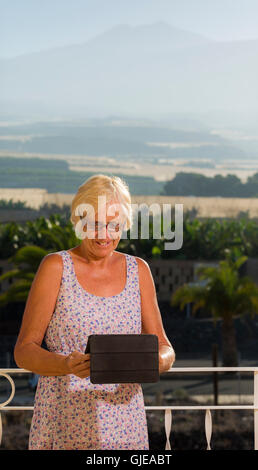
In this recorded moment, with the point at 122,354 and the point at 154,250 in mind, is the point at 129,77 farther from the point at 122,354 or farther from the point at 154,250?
the point at 122,354

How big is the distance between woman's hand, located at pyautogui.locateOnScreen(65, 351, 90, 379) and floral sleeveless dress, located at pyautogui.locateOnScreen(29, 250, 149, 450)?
8cm

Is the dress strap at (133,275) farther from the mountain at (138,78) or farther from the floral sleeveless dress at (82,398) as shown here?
the mountain at (138,78)

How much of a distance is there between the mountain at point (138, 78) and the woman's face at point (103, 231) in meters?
32.3

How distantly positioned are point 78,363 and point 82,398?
0.12 metres

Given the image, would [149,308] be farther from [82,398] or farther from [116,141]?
[116,141]

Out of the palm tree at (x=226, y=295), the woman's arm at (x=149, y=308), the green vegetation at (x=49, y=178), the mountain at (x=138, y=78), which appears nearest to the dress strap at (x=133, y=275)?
the woman's arm at (x=149, y=308)

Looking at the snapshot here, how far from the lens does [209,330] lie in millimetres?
26797

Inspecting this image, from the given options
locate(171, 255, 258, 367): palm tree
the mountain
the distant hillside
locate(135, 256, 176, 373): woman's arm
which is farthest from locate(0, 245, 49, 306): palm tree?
locate(135, 256, 176, 373): woman's arm

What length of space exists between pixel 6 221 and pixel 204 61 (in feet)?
44.5

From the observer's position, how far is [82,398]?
136cm

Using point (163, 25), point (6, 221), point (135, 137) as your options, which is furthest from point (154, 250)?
point (163, 25)

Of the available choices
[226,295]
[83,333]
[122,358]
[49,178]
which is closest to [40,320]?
[83,333]

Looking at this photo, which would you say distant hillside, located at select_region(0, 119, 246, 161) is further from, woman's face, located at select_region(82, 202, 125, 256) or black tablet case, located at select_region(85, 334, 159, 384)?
black tablet case, located at select_region(85, 334, 159, 384)

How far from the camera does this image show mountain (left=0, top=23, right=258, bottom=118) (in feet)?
110
